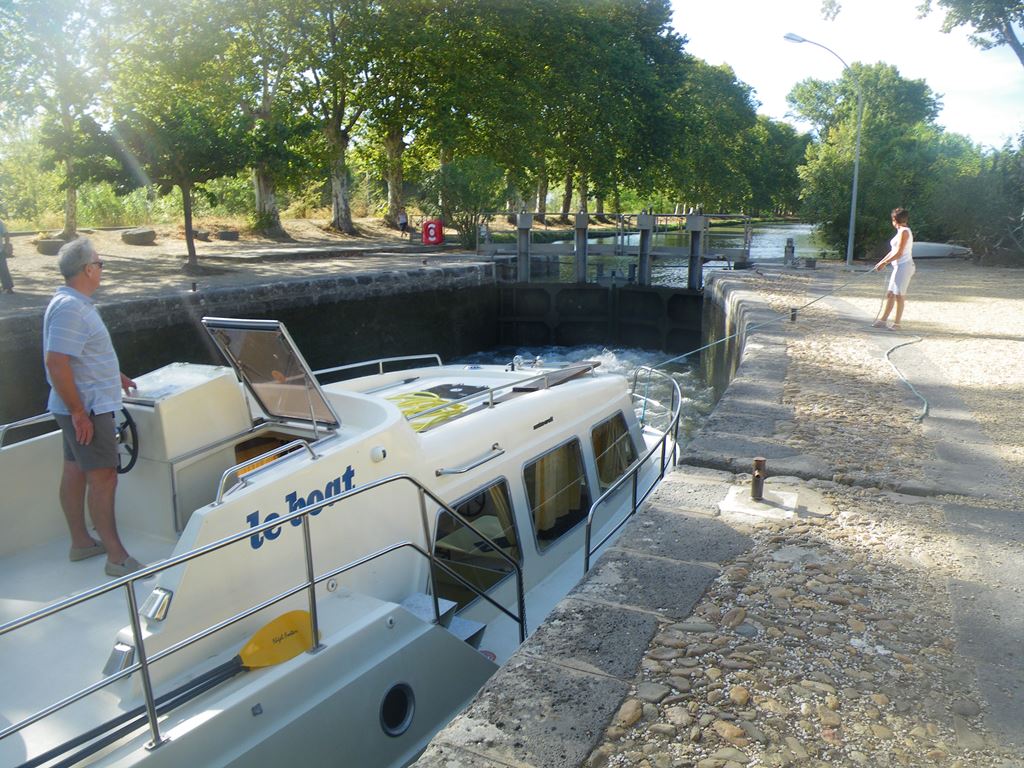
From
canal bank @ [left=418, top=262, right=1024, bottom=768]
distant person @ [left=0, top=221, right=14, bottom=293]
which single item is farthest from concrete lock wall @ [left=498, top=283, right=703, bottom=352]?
canal bank @ [left=418, top=262, right=1024, bottom=768]

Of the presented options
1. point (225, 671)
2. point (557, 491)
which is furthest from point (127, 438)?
point (557, 491)

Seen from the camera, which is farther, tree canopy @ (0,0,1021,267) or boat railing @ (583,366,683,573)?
tree canopy @ (0,0,1021,267)

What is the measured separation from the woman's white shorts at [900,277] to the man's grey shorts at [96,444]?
966cm

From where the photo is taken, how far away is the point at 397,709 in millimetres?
3957

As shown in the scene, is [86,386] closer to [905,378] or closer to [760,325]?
[905,378]

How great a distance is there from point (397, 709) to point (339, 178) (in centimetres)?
2877

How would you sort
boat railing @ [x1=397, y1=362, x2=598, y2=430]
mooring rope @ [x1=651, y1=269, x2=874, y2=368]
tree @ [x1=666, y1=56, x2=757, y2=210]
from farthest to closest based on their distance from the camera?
tree @ [x1=666, y1=56, x2=757, y2=210] → mooring rope @ [x1=651, y1=269, x2=874, y2=368] → boat railing @ [x1=397, y1=362, x2=598, y2=430]

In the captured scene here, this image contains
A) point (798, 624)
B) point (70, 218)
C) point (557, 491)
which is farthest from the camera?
point (70, 218)

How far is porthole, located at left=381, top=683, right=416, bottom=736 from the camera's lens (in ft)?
12.6

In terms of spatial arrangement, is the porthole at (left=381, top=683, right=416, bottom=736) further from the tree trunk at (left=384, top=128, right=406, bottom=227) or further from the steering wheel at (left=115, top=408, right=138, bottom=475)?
the tree trunk at (left=384, top=128, right=406, bottom=227)

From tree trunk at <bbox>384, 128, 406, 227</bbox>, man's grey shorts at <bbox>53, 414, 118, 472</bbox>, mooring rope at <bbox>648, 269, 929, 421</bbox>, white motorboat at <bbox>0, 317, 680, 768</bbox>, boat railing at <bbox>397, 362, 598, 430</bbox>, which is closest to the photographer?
white motorboat at <bbox>0, 317, 680, 768</bbox>

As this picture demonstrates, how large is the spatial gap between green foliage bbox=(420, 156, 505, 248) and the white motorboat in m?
23.4

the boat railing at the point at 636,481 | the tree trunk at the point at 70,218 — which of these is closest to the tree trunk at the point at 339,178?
the tree trunk at the point at 70,218

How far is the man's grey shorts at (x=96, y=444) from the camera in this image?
4207 millimetres
